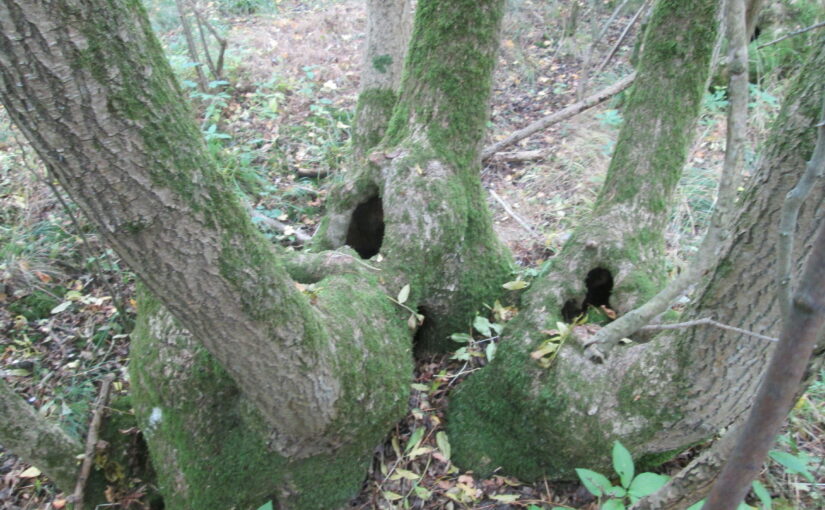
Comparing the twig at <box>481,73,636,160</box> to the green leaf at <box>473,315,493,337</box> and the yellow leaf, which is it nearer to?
the green leaf at <box>473,315,493,337</box>

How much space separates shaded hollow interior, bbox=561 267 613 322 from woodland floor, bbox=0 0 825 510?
41 cm

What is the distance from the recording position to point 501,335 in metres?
3.06

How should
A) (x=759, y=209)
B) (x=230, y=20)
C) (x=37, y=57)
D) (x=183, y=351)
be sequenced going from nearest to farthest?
(x=37, y=57), (x=759, y=209), (x=183, y=351), (x=230, y=20)

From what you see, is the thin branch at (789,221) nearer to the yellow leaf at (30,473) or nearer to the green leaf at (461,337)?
the green leaf at (461,337)

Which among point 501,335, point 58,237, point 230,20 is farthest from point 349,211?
point 230,20

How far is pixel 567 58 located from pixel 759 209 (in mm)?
6551

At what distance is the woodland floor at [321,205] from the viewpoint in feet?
9.23

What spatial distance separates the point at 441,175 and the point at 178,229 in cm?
184

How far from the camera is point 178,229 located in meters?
1.56

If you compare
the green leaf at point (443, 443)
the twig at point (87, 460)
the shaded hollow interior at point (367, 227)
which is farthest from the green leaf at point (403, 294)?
the twig at point (87, 460)

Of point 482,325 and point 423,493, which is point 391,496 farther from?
point 482,325

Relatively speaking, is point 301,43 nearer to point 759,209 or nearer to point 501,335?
point 501,335

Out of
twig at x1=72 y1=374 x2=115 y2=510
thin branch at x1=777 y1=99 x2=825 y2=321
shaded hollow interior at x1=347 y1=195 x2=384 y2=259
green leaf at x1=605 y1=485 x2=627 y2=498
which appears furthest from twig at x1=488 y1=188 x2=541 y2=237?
thin branch at x1=777 y1=99 x2=825 y2=321

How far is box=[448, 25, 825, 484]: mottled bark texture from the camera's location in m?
1.76
